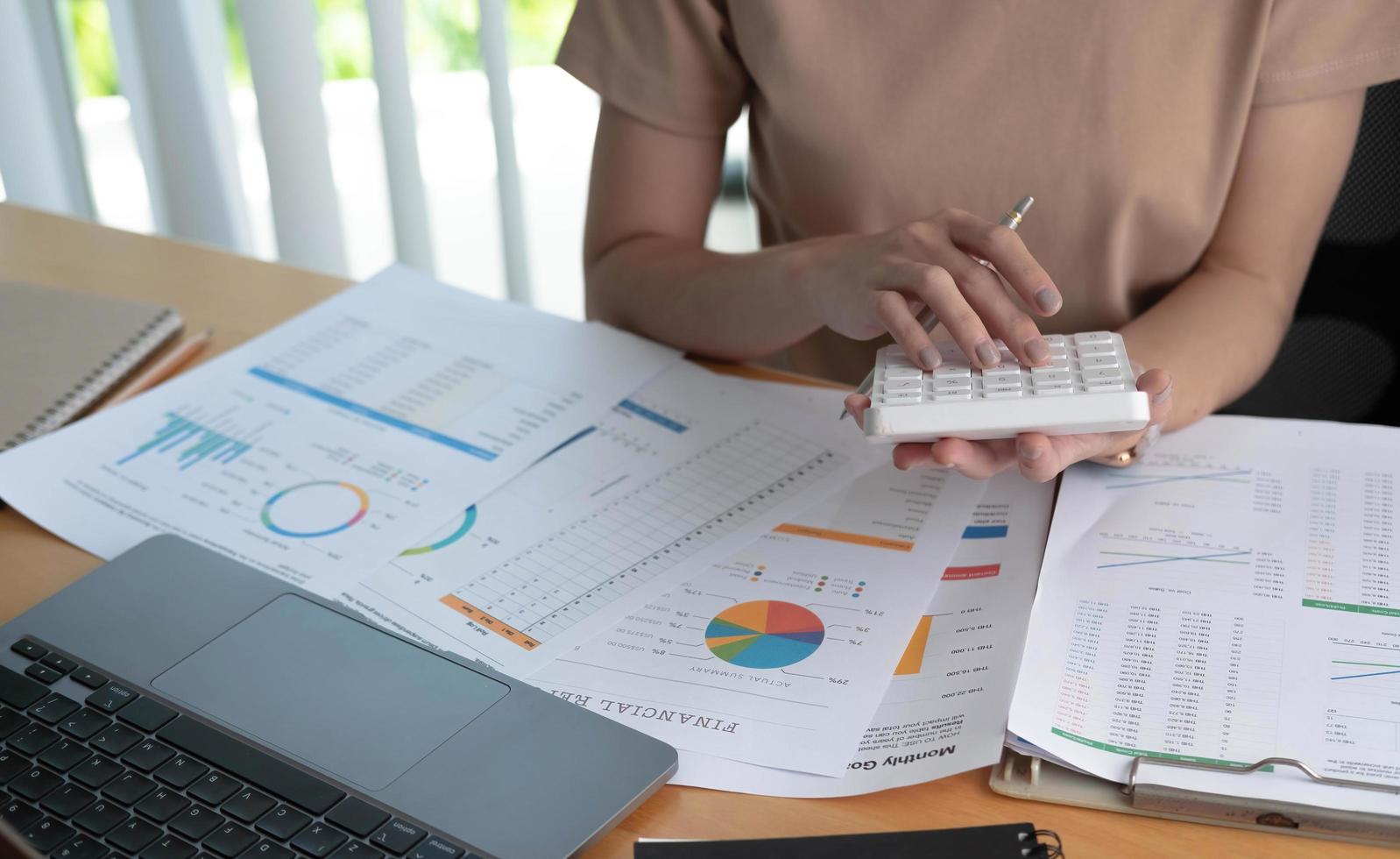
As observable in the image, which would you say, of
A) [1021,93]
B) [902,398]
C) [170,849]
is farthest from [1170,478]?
[170,849]

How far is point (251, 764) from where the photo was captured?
51cm

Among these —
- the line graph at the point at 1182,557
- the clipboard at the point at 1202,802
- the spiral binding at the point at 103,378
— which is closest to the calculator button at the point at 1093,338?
the line graph at the point at 1182,557

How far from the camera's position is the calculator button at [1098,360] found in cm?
59

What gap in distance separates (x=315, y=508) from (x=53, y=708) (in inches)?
7.7

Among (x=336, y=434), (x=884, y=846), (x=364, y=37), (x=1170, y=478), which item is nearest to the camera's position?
(x=884, y=846)

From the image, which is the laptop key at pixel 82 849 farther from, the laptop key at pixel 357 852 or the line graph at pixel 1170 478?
the line graph at pixel 1170 478

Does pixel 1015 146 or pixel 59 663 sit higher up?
pixel 1015 146

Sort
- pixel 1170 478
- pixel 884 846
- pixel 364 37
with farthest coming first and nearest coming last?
pixel 364 37 < pixel 1170 478 < pixel 884 846

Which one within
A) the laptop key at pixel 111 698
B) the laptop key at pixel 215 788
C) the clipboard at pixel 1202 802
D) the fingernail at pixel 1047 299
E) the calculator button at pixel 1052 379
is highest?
the fingernail at pixel 1047 299

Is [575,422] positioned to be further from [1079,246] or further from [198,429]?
[1079,246]

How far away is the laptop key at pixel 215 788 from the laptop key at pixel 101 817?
28mm

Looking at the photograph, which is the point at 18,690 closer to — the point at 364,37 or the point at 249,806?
the point at 249,806

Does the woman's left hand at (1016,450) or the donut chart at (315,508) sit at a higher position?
the woman's left hand at (1016,450)

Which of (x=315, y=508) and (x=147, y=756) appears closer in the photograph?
(x=147, y=756)
